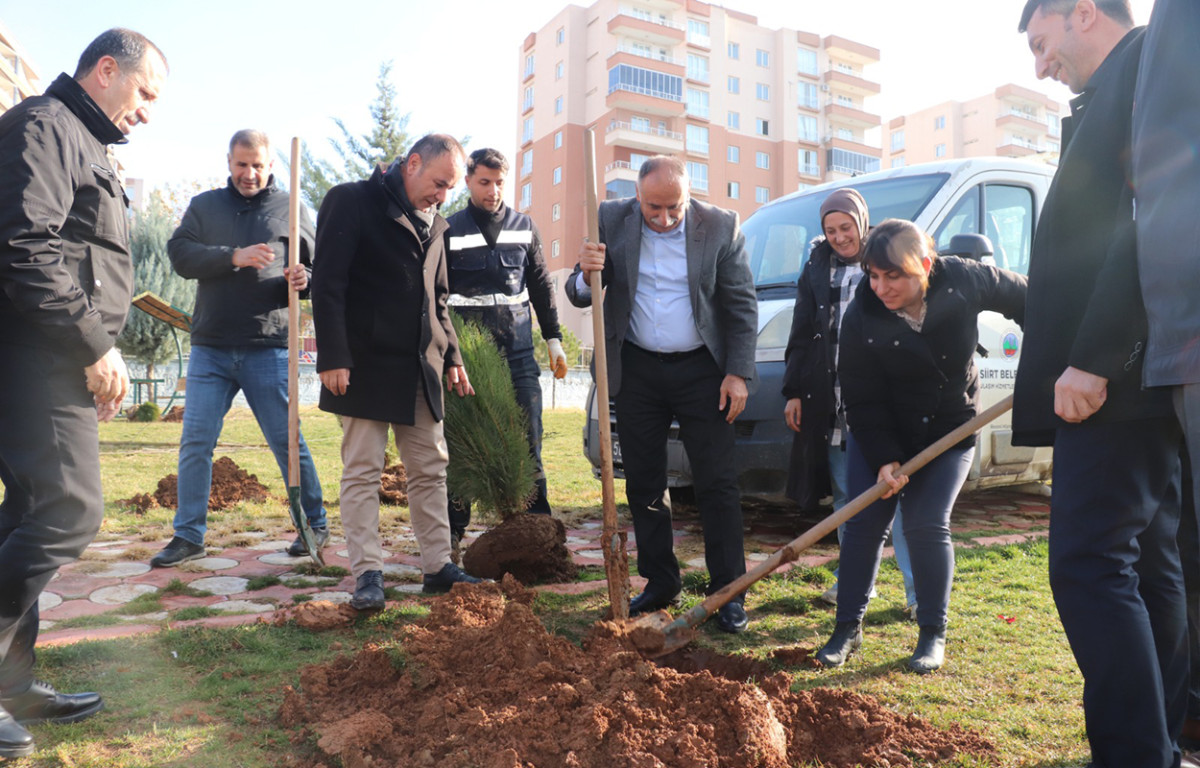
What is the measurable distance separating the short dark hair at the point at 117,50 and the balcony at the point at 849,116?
54.2 metres

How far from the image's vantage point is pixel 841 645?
10.4ft

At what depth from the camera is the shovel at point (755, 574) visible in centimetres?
295

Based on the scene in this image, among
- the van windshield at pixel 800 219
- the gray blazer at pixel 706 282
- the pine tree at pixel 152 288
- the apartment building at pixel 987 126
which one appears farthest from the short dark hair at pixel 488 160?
the apartment building at pixel 987 126

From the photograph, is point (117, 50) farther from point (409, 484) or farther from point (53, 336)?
point (409, 484)

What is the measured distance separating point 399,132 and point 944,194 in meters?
23.4

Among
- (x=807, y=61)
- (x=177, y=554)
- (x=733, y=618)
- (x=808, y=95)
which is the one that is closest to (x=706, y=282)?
(x=733, y=618)

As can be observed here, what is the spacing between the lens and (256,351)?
15.1 ft

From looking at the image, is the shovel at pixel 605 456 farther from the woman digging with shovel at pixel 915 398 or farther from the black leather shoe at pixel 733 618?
the woman digging with shovel at pixel 915 398

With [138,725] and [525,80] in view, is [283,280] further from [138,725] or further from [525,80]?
[525,80]

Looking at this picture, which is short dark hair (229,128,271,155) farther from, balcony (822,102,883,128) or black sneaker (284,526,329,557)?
balcony (822,102,883,128)

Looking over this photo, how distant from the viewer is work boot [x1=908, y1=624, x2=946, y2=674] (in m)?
3.05

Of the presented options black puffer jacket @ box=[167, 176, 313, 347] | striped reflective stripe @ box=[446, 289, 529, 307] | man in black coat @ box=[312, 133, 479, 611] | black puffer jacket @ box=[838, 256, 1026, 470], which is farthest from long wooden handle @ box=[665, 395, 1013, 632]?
black puffer jacket @ box=[167, 176, 313, 347]

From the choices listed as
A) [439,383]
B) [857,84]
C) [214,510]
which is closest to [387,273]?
[439,383]

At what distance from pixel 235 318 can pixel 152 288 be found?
17.5 meters
